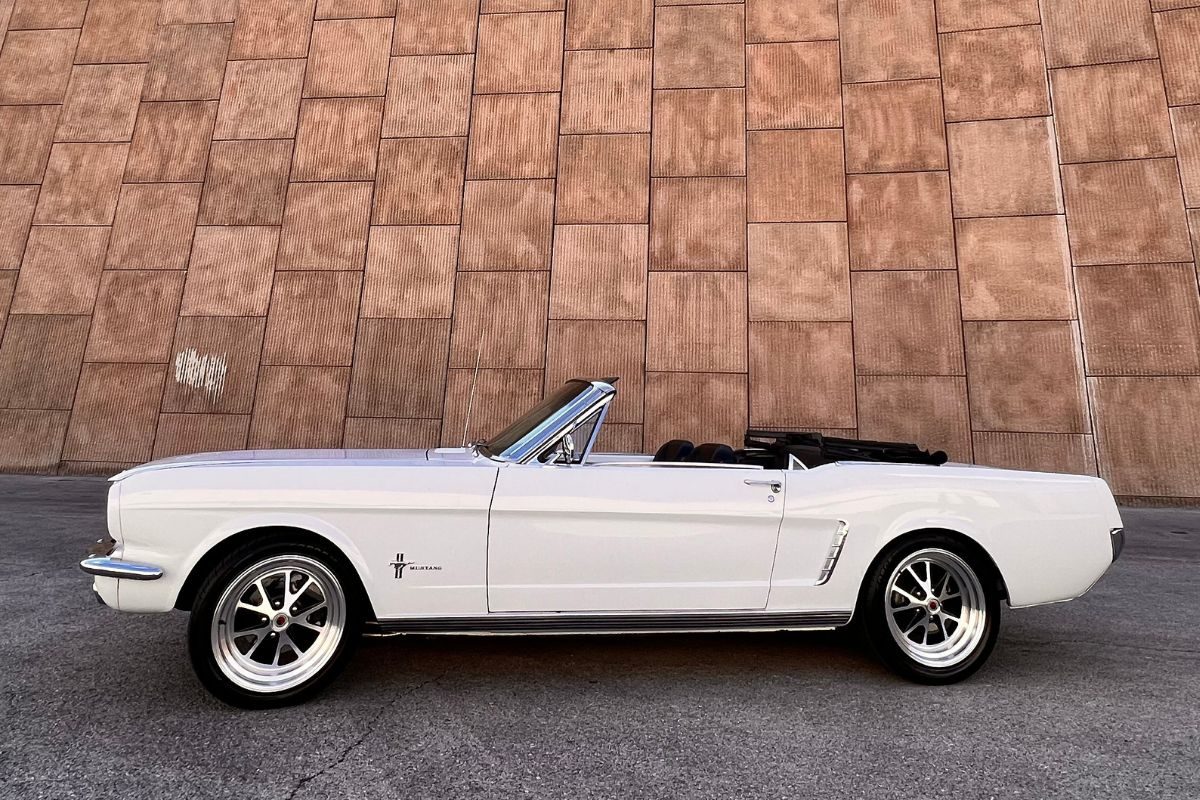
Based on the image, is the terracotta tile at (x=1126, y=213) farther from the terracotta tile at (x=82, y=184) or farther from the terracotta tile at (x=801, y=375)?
the terracotta tile at (x=82, y=184)

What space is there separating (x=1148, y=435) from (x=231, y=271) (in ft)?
39.5

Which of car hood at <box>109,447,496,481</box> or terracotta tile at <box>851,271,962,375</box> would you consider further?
terracotta tile at <box>851,271,962,375</box>

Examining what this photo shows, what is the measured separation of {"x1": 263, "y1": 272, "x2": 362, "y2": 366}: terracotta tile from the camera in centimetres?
972

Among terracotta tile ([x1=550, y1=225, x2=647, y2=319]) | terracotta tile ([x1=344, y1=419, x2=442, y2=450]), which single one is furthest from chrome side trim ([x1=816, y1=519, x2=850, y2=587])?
terracotta tile ([x1=344, y1=419, x2=442, y2=450])

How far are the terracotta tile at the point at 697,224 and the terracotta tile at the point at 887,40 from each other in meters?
2.54

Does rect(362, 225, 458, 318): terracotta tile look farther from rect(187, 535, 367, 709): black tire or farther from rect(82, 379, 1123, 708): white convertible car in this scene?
rect(187, 535, 367, 709): black tire

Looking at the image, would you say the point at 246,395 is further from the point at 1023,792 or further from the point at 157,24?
the point at 1023,792

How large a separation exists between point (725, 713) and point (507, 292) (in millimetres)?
7517

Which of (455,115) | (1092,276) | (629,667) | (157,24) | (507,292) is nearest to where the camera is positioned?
(629,667)

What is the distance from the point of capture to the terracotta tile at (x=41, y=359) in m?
10.0

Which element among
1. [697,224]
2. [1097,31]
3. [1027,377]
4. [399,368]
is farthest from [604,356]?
[1097,31]

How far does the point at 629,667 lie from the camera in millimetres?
3447

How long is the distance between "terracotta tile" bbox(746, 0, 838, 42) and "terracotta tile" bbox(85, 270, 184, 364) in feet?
29.5

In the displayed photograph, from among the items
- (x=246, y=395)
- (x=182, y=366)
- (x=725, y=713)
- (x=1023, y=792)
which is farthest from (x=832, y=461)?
(x=182, y=366)
